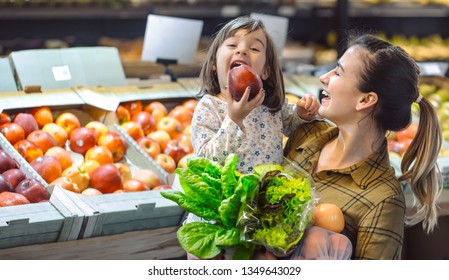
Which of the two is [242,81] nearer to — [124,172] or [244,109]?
[244,109]

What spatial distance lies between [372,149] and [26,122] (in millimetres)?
1529

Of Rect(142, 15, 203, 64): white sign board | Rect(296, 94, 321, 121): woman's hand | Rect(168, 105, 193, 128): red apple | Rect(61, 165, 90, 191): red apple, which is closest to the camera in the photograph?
Rect(296, 94, 321, 121): woman's hand

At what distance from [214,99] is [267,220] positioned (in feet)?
1.80

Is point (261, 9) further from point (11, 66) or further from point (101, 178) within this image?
point (101, 178)

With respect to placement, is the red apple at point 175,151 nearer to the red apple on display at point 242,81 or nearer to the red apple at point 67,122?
the red apple at point 67,122

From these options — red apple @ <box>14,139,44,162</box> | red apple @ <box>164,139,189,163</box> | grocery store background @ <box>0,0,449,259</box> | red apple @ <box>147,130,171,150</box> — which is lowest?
grocery store background @ <box>0,0,449,259</box>

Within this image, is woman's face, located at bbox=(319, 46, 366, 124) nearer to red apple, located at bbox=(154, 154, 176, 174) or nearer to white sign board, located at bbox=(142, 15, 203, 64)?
red apple, located at bbox=(154, 154, 176, 174)

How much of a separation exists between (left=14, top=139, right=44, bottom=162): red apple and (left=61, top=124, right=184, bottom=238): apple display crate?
0.44m

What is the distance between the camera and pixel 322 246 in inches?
66.0

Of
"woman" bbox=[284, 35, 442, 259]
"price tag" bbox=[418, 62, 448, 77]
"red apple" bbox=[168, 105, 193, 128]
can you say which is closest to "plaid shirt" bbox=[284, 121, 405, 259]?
"woman" bbox=[284, 35, 442, 259]

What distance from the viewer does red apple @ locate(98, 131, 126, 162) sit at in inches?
117

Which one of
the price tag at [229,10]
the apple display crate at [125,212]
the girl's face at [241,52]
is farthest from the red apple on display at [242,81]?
the price tag at [229,10]

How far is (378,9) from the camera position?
19.8 feet
